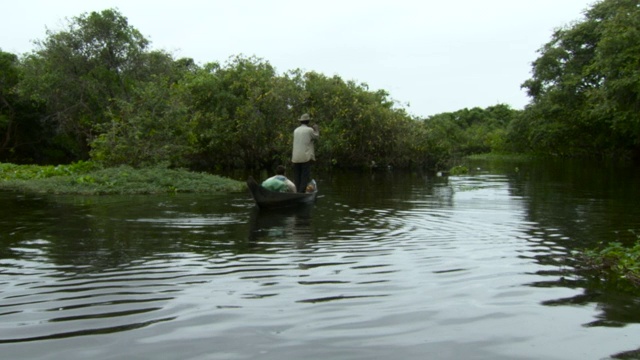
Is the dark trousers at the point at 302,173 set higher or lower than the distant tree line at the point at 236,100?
lower

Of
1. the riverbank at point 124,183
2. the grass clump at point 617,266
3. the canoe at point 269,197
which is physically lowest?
the grass clump at point 617,266

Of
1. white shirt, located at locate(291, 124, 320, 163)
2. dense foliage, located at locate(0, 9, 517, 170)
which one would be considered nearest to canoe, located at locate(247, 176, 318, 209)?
white shirt, located at locate(291, 124, 320, 163)

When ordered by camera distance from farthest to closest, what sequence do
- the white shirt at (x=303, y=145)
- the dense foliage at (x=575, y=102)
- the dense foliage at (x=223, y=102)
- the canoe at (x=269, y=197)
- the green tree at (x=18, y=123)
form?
the dense foliage at (x=575, y=102) → the green tree at (x=18, y=123) → the dense foliage at (x=223, y=102) → the white shirt at (x=303, y=145) → the canoe at (x=269, y=197)

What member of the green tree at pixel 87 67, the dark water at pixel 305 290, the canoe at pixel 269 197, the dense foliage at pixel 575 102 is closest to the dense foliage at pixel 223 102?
the green tree at pixel 87 67

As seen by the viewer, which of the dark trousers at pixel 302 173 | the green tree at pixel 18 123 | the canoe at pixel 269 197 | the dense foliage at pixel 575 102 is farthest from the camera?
the dense foliage at pixel 575 102

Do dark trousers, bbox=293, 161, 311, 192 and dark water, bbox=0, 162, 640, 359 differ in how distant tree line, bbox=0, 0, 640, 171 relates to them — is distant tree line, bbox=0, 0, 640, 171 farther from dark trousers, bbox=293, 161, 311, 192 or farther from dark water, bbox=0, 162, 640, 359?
dark water, bbox=0, 162, 640, 359

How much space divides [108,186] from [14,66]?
1048 inches

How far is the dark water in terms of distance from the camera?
381 centimetres

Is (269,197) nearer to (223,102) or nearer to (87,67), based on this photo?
(223,102)

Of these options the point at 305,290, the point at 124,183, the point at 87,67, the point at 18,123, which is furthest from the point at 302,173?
the point at 18,123

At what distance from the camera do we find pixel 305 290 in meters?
5.22

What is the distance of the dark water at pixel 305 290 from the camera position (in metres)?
3.81

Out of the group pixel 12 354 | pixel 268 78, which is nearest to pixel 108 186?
pixel 12 354

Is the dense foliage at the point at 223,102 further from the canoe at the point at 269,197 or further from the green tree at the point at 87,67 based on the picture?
the canoe at the point at 269,197
